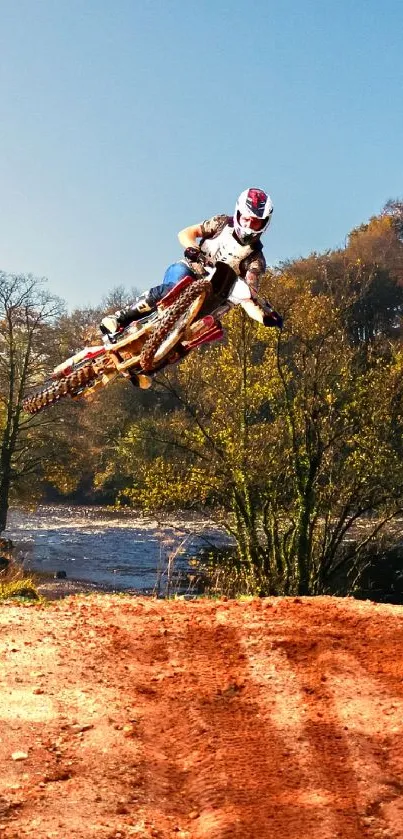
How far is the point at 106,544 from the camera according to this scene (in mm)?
39156

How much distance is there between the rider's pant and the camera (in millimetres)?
6965

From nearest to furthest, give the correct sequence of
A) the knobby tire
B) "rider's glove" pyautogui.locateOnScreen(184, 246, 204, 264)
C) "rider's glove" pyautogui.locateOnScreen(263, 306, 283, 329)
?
"rider's glove" pyautogui.locateOnScreen(263, 306, 283, 329)
"rider's glove" pyautogui.locateOnScreen(184, 246, 204, 264)
the knobby tire

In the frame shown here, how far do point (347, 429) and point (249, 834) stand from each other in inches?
647

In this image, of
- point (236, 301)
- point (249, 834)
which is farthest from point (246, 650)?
point (236, 301)

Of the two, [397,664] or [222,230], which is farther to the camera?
[397,664]

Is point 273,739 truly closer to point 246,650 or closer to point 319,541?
point 246,650

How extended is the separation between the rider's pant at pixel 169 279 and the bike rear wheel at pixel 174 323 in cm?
34

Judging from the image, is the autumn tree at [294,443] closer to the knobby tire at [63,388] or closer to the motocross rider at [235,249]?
the knobby tire at [63,388]

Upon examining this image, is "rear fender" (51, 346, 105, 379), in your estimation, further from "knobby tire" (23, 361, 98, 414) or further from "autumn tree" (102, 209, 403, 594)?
"autumn tree" (102, 209, 403, 594)

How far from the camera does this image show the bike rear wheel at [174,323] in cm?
647

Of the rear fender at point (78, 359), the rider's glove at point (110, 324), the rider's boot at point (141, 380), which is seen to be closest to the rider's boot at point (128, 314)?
the rider's glove at point (110, 324)

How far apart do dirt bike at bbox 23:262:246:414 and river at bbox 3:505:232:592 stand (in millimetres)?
18908

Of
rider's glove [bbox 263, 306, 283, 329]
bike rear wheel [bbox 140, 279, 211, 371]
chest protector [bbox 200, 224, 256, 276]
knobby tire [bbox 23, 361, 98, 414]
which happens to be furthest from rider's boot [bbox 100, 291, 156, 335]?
rider's glove [bbox 263, 306, 283, 329]

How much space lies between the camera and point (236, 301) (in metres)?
6.34
